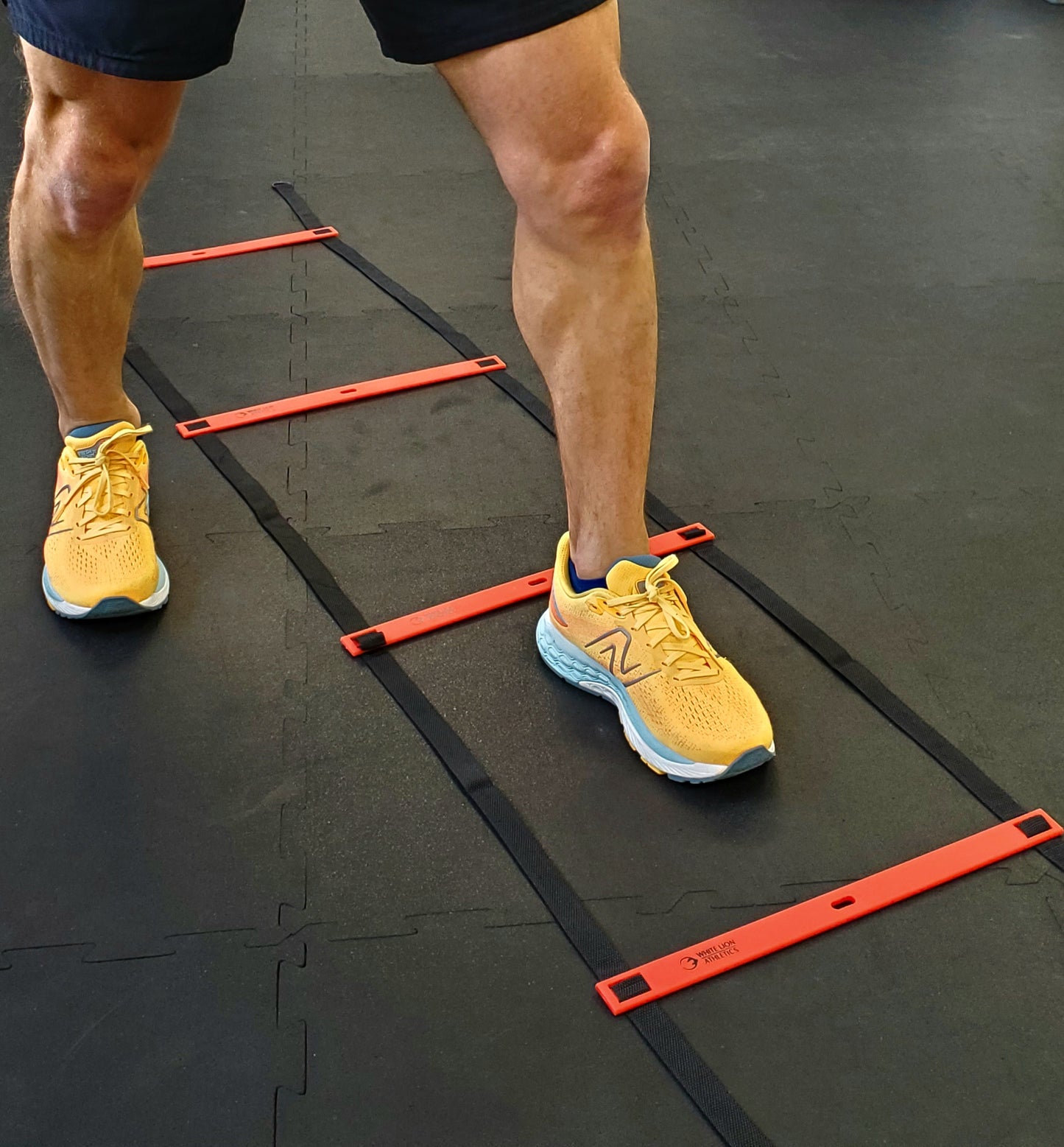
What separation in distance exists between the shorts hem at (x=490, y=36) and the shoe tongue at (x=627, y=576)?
2.16ft

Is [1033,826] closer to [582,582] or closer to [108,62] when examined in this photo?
[582,582]

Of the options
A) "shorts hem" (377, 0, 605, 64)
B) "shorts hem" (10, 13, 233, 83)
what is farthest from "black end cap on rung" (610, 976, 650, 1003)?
"shorts hem" (10, 13, 233, 83)

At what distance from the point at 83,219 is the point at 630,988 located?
1246 mm

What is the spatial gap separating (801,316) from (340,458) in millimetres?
1147

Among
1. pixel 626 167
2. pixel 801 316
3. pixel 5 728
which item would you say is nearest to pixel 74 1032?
pixel 5 728

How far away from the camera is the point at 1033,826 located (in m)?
1.45

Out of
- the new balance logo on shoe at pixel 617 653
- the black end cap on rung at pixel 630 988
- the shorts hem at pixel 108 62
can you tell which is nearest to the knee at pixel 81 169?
the shorts hem at pixel 108 62

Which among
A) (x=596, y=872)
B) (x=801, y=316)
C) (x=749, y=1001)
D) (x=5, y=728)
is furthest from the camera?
(x=801, y=316)

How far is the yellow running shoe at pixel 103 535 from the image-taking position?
1.75m

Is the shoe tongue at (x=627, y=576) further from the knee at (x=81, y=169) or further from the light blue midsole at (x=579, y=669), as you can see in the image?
the knee at (x=81, y=169)

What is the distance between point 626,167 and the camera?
1.35 m

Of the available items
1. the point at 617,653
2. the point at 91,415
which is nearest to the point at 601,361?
the point at 617,653

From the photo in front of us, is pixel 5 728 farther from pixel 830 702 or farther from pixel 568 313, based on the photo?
pixel 830 702

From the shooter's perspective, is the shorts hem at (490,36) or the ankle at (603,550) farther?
the ankle at (603,550)
